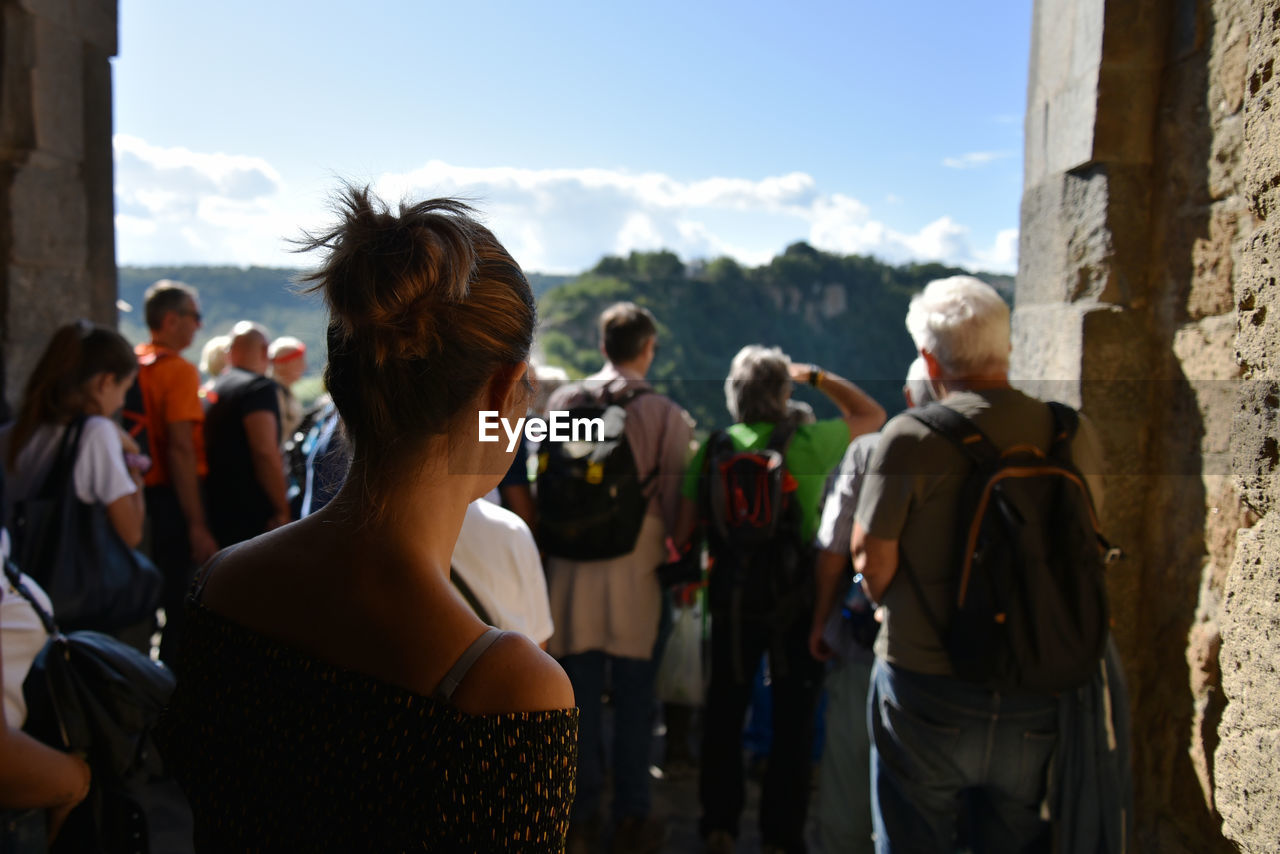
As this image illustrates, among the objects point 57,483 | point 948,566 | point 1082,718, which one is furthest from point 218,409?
point 1082,718

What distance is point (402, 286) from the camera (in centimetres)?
104

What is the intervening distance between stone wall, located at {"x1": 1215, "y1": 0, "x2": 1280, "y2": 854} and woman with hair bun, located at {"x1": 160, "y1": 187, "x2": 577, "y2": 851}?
1306 millimetres

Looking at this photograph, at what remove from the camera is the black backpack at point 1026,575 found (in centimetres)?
201

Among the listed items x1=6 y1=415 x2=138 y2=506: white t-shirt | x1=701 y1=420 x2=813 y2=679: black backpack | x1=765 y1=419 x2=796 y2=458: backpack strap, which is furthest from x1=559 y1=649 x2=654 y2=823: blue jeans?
x1=6 y1=415 x2=138 y2=506: white t-shirt

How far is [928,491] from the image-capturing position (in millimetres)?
2127

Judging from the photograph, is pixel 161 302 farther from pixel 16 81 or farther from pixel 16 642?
pixel 16 642

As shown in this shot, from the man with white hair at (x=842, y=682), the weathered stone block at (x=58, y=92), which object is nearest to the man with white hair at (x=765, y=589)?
the man with white hair at (x=842, y=682)

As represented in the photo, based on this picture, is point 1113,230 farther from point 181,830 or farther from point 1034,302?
point 181,830

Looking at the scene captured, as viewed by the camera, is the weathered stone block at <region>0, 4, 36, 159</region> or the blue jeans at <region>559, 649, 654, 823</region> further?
the weathered stone block at <region>0, 4, 36, 159</region>

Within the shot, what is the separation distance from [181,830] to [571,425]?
6.63 ft

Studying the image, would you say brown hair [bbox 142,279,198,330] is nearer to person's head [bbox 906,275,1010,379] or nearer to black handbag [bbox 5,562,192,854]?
black handbag [bbox 5,562,192,854]

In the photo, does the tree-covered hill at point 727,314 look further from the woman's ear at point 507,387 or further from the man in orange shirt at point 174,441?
the man in orange shirt at point 174,441

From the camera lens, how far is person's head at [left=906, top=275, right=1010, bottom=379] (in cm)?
222

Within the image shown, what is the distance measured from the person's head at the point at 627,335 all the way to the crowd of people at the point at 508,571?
2cm
